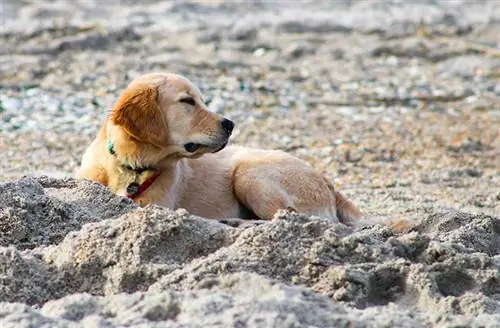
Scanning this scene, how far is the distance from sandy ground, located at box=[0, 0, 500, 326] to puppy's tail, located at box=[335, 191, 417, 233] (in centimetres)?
17

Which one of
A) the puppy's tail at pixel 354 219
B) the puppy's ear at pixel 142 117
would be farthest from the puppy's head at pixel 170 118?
the puppy's tail at pixel 354 219

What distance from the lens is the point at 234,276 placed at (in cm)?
476

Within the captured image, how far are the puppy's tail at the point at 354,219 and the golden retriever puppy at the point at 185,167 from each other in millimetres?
10

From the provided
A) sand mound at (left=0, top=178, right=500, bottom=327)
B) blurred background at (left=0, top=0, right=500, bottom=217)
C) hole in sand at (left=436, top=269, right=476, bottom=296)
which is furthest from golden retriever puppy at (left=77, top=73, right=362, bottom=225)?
hole in sand at (left=436, top=269, right=476, bottom=296)

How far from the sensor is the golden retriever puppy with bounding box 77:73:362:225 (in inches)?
297

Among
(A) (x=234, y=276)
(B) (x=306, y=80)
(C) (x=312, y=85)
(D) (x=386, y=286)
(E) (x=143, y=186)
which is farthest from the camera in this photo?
(B) (x=306, y=80)

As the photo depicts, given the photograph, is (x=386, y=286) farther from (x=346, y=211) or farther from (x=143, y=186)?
(x=346, y=211)

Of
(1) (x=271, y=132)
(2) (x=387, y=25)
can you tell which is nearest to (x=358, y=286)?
(1) (x=271, y=132)

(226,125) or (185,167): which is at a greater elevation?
(226,125)

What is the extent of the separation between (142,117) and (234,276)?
2.88 metres

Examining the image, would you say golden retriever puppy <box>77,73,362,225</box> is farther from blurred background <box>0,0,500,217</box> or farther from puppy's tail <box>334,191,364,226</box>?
blurred background <box>0,0,500,217</box>

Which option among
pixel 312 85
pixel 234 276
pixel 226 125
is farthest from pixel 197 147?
pixel 312 85

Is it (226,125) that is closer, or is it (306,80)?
(226,125)

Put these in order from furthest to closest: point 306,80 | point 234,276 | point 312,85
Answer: point 306,80 → point 312,85 → point 234,276
